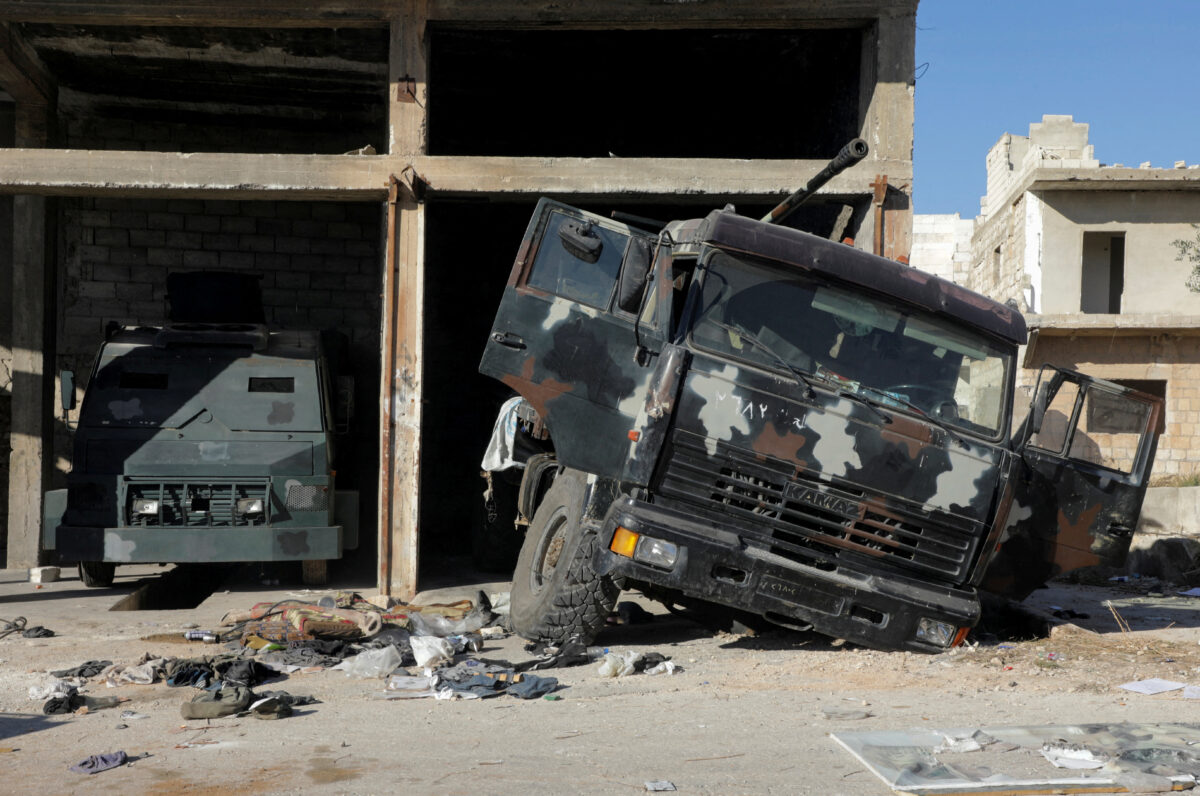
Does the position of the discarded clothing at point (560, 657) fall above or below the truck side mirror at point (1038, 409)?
below

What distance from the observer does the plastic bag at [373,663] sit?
5.36m

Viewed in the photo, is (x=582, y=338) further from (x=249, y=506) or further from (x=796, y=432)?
(x=249, y=506)

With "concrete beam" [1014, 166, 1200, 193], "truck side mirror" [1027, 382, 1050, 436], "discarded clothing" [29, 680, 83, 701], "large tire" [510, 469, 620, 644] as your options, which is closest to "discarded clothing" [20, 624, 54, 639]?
"discarded clothing" [29, 680, 83, 701]

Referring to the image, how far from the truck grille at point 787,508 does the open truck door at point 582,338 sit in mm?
364

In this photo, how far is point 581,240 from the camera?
5453 mm

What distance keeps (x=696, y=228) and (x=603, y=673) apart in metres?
2.38

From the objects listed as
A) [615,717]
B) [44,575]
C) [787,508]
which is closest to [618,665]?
[615,717]

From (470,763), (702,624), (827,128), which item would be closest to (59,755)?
(470,763)

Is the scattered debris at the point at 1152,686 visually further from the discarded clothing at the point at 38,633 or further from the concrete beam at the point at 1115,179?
the concrete beam at the point at 1115,179

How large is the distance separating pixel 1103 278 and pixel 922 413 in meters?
21.4

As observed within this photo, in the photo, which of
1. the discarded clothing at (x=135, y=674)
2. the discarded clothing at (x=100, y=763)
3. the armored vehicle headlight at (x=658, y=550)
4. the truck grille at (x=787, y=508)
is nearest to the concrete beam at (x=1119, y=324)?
the truck grille at (x=787, y=508)

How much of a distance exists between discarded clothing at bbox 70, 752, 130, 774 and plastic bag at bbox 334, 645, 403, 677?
5.53 ft

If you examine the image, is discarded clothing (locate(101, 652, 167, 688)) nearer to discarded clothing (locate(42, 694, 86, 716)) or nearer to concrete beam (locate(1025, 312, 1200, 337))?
discarded clothing (locate(42, 694, 86, 716))

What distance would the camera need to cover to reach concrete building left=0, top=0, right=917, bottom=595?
8.07 metres
